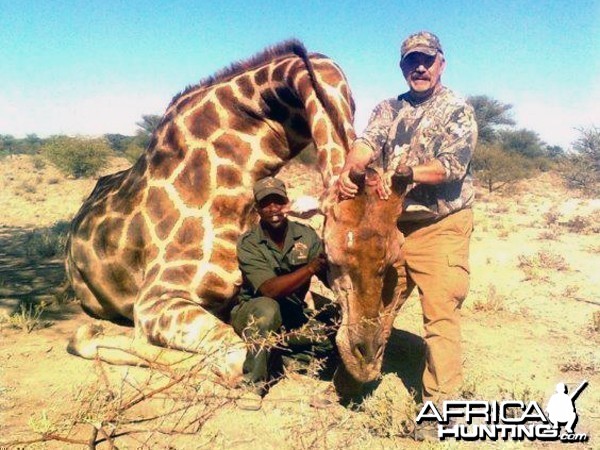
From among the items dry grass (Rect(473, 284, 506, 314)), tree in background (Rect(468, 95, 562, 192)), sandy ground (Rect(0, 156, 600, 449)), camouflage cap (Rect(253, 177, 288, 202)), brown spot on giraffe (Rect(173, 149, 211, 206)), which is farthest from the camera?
tree in background (Rect(468, 95, 562, 192))

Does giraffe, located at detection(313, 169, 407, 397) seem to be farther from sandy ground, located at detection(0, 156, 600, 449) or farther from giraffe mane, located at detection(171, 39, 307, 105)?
giraffe mane, located at detection(171, 39, 307, 105)

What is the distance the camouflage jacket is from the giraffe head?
25.4 inches

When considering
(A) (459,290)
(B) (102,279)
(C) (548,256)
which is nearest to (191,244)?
(B) (102,279)

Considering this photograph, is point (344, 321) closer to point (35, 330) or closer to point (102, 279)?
point (102, 279)

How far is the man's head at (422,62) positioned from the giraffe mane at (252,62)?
885mm

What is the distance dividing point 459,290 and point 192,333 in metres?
1.86

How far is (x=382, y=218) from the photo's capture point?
2.80m

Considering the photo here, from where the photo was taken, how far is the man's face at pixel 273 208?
3559 millimetres

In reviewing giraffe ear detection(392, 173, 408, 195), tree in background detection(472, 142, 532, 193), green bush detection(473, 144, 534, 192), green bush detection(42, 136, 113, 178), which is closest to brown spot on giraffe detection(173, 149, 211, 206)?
giraffe ear detection(392, 173, 408, 195)

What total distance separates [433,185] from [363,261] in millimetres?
1075

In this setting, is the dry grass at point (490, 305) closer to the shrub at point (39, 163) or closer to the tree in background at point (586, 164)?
the tree in background at point (586, 164)

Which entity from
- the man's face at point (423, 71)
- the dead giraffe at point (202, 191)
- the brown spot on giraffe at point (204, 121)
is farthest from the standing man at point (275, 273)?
the man's face at point (423, 71)

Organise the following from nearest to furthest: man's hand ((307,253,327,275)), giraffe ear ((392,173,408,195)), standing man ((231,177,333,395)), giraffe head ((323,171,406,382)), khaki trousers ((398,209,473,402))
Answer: giraffe head ((323,171,406,382)) → giraffe ear ((392,173,408,195)) → man's hand ((307,253,327,275)) → khaki trousers ((398,209,473,402)) → standing man ((231,177,333,395))

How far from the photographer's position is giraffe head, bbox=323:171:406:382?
8.96 ft
